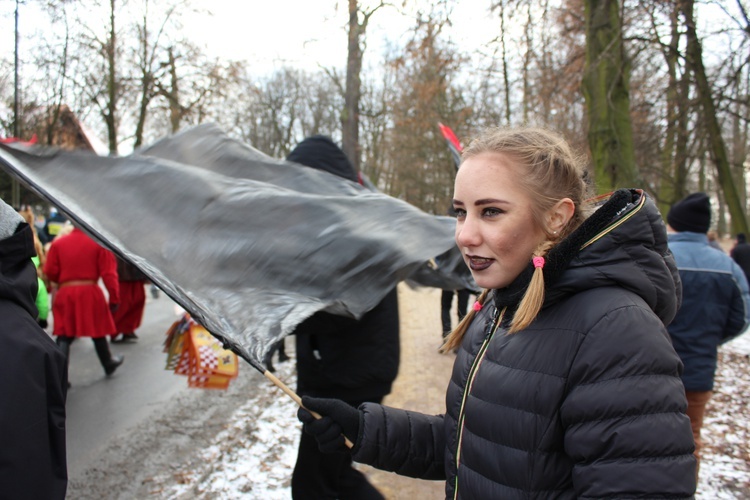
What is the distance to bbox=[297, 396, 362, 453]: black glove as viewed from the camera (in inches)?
80.6

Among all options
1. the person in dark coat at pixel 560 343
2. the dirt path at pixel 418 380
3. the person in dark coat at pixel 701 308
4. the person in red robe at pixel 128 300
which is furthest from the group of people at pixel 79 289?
the person in dark coat at pixel 560 343

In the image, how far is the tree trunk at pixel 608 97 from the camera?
24.3ft

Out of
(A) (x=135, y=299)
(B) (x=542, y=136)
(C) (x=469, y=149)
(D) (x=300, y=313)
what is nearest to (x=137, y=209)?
(D) (x=300, y=313)

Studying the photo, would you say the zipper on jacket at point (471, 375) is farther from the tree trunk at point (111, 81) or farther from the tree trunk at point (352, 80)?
the tree trunk at point (111, 81)

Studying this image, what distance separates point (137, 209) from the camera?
7.74 feet

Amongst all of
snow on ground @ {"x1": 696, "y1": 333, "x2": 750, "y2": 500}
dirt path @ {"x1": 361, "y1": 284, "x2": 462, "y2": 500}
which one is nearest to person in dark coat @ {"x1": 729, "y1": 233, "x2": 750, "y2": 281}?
snow on ground @ {"x1": 696, "y1": 333, "x2": 750, "y2": 500}

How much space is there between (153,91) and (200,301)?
24.2 m

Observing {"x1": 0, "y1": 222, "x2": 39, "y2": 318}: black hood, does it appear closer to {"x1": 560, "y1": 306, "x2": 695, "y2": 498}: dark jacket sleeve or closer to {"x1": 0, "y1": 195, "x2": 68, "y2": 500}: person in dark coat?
{"x1": 0, "y1": 195, "x2": 68, "y2": 500}: person in dark coat

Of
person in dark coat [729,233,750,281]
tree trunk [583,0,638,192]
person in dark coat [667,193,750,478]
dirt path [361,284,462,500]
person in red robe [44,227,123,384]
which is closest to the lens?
person in dark coat [667,193,750,478]

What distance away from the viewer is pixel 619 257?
1.50 metres

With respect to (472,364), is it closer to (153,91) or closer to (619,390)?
(619,390)

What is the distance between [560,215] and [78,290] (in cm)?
614

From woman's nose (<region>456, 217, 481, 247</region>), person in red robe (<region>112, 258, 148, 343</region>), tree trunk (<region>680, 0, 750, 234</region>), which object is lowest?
person in red robe (<region>112, 258, 148, 343</region>)

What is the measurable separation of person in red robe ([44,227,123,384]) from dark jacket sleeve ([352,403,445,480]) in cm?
523
